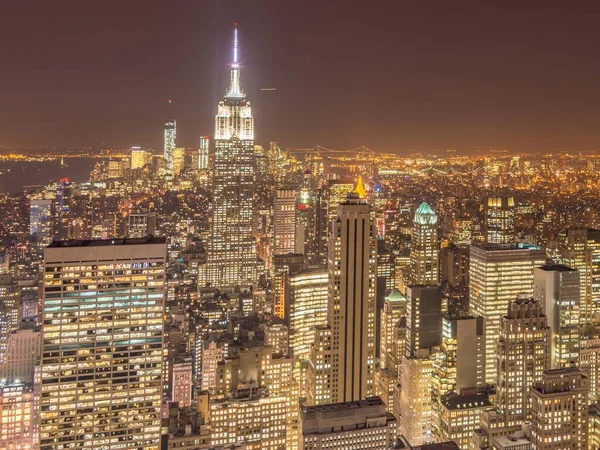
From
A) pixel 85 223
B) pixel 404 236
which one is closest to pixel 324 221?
pixel 404 236

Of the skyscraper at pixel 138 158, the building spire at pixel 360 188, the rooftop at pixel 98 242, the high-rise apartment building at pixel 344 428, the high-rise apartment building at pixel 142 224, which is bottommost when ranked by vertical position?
the high-rise apartment building at pixel 344 428

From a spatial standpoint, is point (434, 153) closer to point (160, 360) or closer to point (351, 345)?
point (351, 345)

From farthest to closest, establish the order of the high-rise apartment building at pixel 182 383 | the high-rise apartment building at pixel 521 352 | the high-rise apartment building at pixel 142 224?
1. the high-rise apartment building at pixel 142 224
2. the high-rise apartment building at pixel 182 383
3. the high-rise apartment building at pixel 521 352

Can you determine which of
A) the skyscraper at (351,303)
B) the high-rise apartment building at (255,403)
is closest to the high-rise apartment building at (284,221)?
the skyscraper at (351,303)

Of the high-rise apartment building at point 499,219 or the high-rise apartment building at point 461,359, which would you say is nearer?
the high-rise apartment building at point 461,359

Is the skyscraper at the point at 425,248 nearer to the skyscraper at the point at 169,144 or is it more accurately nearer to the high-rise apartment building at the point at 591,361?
the high-rise apartment building at the point at 591,361

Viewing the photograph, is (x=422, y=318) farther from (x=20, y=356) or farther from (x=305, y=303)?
(x=20, y=356)

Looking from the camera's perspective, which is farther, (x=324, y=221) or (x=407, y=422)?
(x=324, y=221)
